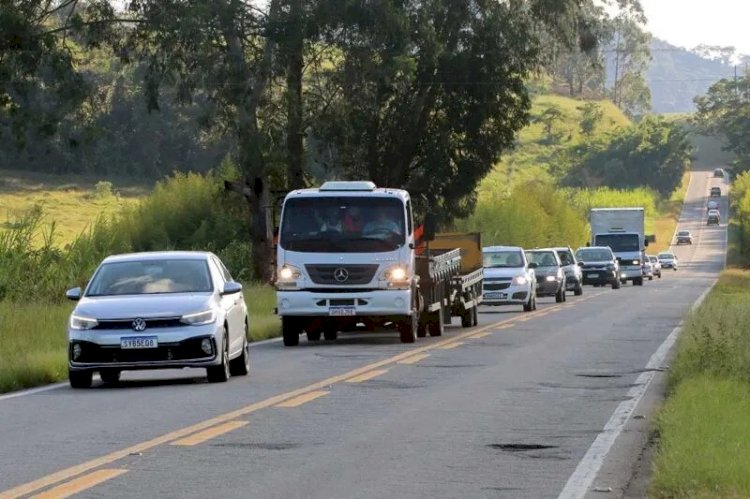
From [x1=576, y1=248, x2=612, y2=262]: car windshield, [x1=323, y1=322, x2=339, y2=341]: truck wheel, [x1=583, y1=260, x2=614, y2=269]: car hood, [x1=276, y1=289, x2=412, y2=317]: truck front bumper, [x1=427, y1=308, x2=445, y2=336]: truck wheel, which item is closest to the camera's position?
[x1=276, y1=289, x2=412, y2=317]: truck front bumper

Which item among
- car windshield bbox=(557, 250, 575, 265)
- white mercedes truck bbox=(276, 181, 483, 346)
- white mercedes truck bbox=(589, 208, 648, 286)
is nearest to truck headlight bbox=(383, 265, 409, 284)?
white mercedes truck bbox=(276, 181, 483, 346)

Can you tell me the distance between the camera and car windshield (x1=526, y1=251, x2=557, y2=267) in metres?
54.6

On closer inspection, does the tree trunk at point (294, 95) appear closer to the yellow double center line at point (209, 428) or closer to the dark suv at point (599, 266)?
the dark suv at point (599, 266)

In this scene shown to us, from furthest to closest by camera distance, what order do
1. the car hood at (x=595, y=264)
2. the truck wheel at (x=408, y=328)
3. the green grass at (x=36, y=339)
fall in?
1. the car hood at (x=595, y=264)
2. the truck wheel at (x=408, y=328)
3. the green grass at (x=36, y=339)

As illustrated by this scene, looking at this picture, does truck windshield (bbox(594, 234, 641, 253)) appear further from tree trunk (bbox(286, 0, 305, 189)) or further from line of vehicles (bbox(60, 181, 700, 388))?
line of vehicles (bbox(60, 181, 700, 388))

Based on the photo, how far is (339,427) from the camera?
14.9 meters

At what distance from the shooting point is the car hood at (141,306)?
63.9 ft

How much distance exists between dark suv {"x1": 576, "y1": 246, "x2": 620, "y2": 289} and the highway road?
146 feet

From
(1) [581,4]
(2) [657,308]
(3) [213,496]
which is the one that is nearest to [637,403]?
(3) [213,496]

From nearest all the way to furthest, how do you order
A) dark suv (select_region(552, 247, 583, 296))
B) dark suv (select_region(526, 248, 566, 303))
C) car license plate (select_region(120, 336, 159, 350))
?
car license plate (select_region(120, 336, 159, 350))
dark suv (select_region(526, 248, 566, 303))
dark suv (select_region(552, 247, 583, 296))

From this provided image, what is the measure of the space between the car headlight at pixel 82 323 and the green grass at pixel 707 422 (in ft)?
20.4

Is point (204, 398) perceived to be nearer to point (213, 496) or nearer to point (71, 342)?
point (71, 342)

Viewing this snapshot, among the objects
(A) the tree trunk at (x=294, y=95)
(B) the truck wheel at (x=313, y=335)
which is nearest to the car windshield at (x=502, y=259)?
(A) the tree trunk at (x=294, y=95)

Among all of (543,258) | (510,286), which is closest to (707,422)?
(510,286)
